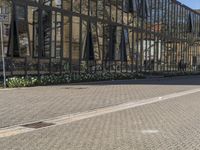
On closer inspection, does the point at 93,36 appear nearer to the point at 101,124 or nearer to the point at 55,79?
the point at 55,79

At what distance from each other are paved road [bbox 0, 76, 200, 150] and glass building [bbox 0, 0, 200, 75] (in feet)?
30.5

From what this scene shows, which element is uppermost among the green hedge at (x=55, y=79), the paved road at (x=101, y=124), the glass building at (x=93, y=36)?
the glass building at (x=93, y=36)

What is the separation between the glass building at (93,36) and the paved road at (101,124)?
931cm

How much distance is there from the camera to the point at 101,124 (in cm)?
1244

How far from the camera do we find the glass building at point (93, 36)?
1129 inches

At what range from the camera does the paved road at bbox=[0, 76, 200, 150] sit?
31.3 feet

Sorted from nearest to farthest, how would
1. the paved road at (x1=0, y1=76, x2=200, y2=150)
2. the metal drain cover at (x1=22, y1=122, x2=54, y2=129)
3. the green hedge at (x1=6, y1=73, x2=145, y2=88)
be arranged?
the paved road at (x1=0, y1=76, x2=200, y2=150), the metal drain cover at (x1=22, y1=122, x2=54, y2=129), the green hedge at (x1=6, y1=73, x2=145, y2=88)

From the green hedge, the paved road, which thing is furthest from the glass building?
the paved road

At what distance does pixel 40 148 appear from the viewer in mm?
8953

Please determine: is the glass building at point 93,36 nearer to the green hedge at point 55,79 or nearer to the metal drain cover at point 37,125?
the green hedge at point 55,79

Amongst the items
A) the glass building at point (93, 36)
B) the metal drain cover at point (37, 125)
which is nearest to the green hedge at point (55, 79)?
the glass building at point (93, 36)

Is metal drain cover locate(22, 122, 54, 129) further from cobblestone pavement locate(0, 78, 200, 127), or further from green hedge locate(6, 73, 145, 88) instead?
green hedge locate(6, 73, 145, 88)

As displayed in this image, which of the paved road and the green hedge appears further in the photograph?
the green hedge

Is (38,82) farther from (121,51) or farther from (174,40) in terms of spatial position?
(174,40)
